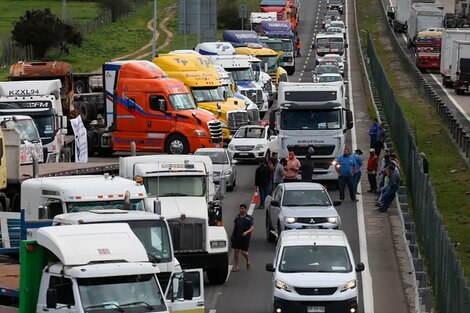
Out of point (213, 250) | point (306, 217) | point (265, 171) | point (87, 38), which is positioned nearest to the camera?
point (213, 250)

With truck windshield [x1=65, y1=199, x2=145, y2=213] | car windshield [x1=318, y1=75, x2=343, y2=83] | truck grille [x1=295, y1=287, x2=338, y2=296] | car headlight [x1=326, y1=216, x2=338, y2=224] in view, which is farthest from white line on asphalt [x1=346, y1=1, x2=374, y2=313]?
car windshield [x1=318, y1=75, x2=343, y2=83]

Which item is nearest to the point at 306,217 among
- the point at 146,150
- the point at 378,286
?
the point at 378,286

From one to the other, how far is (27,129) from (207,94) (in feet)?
53.9

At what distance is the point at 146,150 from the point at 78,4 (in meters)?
95.0

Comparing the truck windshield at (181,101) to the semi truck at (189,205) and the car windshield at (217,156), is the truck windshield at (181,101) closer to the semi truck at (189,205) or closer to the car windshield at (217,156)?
the car windshield at (217,156)

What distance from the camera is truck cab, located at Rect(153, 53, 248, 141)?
57250 mm

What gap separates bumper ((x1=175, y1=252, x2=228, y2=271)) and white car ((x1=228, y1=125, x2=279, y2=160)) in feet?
70.4

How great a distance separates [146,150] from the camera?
52469 millimetres

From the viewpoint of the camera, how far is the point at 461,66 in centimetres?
7619

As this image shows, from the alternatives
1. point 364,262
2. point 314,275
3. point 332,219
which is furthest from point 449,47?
point 314,275

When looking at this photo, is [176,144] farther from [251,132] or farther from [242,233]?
[242,233]

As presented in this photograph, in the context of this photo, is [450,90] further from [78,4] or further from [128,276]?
[78,4]

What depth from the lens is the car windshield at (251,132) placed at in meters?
52.1

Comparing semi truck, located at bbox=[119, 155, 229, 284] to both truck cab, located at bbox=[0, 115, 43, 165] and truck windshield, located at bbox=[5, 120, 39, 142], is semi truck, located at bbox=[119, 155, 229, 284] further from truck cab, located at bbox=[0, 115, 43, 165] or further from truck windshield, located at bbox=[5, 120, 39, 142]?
truck windshield, located at bbox=[5, 120, 39, 142]
